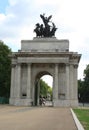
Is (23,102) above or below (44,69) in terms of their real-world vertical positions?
below

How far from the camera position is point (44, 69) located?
57.2 m

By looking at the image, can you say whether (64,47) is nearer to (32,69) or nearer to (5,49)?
(32,69)

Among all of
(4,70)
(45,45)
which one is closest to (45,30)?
(45,45)

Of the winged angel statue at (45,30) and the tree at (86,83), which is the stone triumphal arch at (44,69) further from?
the tree at (86,83)

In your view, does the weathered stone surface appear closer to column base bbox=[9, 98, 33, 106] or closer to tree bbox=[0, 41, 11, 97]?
tree bbox=[0, 41, 11, 97]

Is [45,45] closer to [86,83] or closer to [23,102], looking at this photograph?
[23,102]

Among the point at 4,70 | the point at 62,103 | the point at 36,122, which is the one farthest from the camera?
the point at 4,70

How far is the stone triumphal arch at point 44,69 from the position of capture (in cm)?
5453

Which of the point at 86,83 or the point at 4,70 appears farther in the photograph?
the point at 86,83

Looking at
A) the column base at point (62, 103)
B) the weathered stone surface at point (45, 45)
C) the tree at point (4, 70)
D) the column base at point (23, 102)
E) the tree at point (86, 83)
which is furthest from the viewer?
the tree at point (86, 83)

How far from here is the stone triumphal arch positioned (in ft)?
179

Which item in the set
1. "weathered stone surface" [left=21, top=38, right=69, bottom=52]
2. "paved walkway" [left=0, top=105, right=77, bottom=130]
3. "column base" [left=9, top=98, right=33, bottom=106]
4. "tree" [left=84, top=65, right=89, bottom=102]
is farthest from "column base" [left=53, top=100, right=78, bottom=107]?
"tree" [left=84, top=65, right=89, bottom=102]

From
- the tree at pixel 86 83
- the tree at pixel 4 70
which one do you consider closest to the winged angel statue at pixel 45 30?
the tree at pixel 4 70

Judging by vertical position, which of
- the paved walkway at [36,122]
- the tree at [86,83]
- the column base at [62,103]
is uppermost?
the tree at [86,83]
